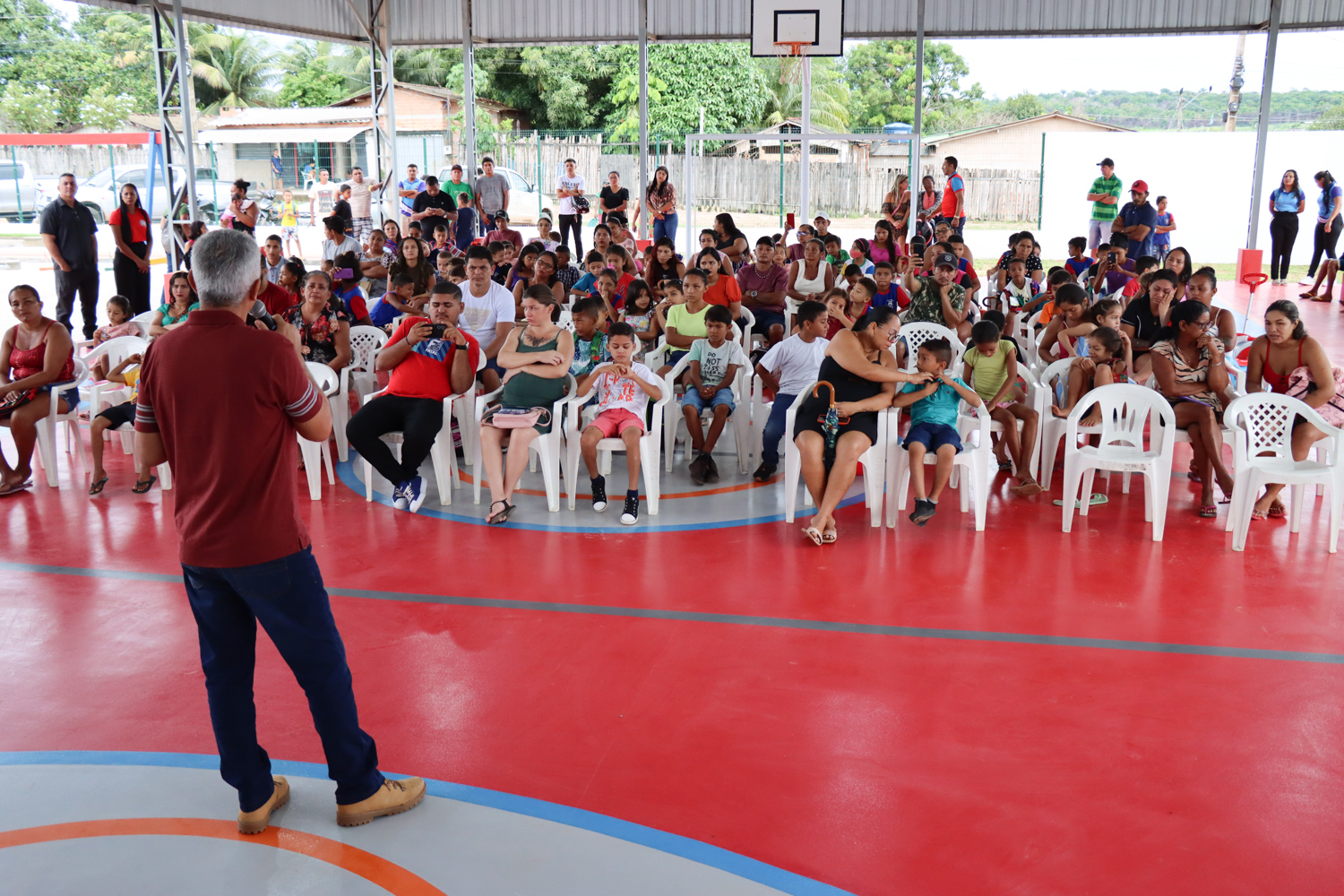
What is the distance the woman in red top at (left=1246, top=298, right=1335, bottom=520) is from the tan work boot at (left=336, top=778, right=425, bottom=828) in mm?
4553

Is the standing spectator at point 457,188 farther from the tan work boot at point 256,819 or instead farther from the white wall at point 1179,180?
the tan work boot at point 256,819

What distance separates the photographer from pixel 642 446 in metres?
5.52

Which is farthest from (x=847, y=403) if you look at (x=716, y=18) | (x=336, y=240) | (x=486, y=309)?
(x=716, y=18)

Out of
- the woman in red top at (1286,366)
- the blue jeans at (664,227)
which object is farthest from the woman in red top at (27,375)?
the blue jeans at (664,227)

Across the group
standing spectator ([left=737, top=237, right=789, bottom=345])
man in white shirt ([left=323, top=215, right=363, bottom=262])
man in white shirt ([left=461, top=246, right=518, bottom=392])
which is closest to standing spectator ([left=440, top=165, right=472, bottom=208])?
man in white shirt ([left=323, top=215, right=363, bottom=262])

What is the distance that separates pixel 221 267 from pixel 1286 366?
17.0 ft

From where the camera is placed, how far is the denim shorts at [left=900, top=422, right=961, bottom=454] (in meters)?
5.30

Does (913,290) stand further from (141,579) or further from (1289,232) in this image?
(1289,232)

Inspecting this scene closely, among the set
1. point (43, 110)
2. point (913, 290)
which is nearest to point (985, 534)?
point (913, 290)

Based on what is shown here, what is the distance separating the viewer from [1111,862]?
2688 mm

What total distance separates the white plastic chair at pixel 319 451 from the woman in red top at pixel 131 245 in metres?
4.76

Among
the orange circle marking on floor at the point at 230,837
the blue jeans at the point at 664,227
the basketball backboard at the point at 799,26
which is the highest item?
the basketball backboard at the point at 799,26

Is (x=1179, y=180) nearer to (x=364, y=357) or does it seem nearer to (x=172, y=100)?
(x=172, y=100)

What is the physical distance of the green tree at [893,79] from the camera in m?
38.1
